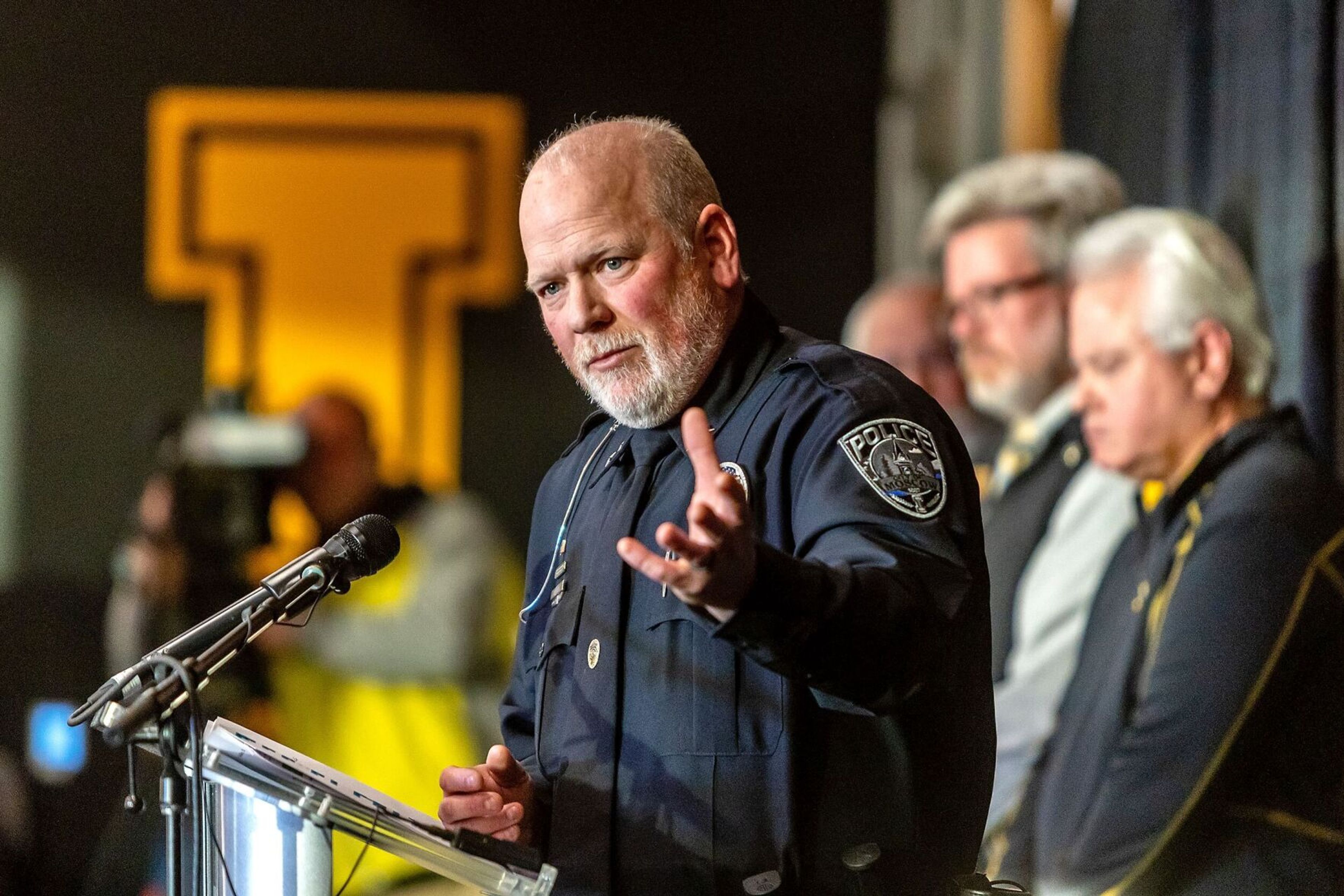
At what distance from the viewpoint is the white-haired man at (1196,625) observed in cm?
251

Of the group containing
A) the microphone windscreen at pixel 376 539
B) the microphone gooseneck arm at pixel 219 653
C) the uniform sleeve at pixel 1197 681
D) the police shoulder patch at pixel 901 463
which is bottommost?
the uniform sleeve at pixel 1197 681

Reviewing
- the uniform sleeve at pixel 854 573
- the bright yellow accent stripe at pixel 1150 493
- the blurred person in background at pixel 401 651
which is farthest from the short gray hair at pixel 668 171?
the blurred person in background at pixel 401 651

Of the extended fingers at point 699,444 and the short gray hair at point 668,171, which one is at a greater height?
the short gray hair at point 668,171

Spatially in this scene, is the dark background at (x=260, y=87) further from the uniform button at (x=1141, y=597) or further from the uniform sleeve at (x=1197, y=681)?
the uniform sleeve at (x=1197, y=681)

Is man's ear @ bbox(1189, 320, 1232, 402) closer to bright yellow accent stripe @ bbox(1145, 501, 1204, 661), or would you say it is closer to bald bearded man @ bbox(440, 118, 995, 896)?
bright yellow accent stripe @ bbox(1145, 501, 1204, 661)

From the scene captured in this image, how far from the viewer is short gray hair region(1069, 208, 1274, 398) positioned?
2.88 metres

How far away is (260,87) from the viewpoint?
4473 millimetres

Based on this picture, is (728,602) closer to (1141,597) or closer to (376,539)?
(376,539)

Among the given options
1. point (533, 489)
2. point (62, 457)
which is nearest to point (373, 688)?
point (533, 489)

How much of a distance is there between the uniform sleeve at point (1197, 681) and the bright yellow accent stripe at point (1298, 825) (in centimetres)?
9

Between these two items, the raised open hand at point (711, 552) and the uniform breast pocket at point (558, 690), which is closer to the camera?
the raised open hand at point (711, 552)

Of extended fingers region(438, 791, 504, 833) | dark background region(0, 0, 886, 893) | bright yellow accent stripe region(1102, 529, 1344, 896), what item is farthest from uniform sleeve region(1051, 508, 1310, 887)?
dark background region(0, 0, 886, 893)

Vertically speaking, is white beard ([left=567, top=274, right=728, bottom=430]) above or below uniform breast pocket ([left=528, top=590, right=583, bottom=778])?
above

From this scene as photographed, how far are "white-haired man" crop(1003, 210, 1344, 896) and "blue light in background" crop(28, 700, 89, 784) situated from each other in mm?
2434
